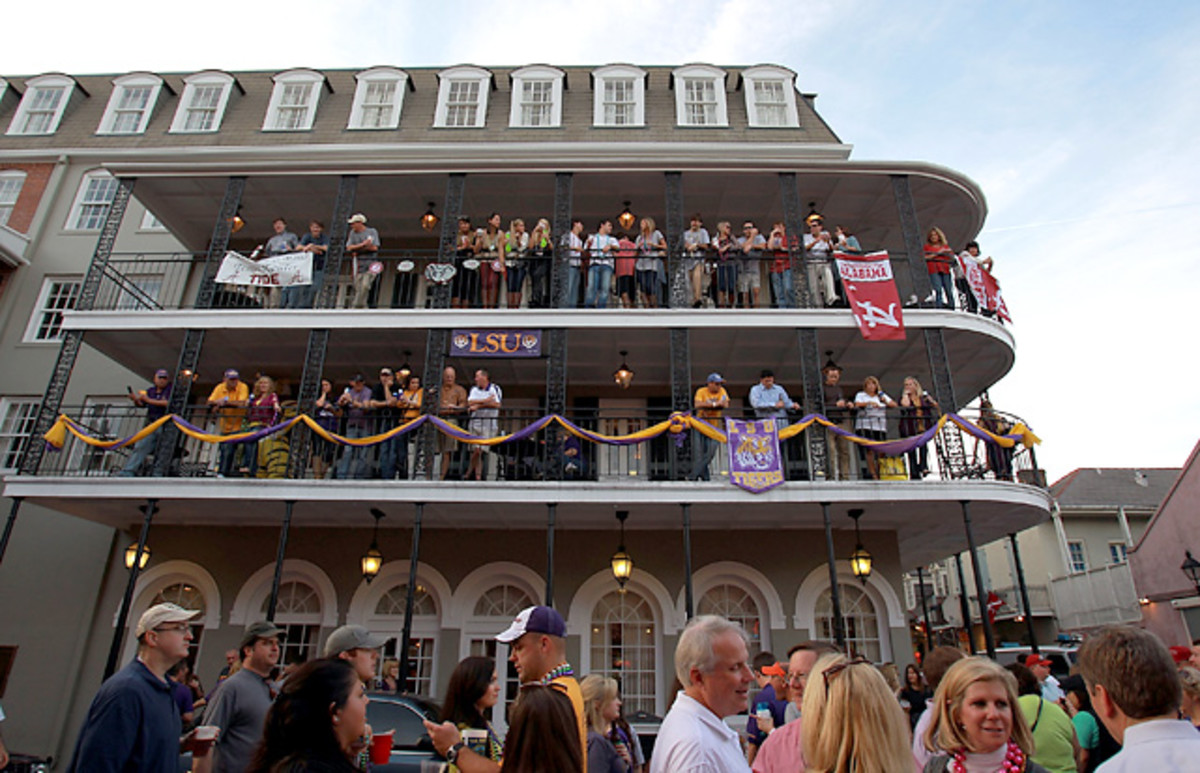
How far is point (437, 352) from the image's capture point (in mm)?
12523

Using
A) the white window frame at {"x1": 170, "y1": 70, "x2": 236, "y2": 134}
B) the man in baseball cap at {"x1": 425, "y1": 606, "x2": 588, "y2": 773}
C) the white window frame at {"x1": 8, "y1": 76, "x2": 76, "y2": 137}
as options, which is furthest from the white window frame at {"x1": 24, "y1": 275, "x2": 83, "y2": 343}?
the man in baseball cap at {"x1": 425, "y1": 606, "x2": 588, "y2": 773}

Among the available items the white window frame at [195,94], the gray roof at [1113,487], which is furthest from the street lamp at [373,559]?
the gray roof at [1113,487]

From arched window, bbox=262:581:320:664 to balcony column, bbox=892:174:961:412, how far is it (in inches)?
504

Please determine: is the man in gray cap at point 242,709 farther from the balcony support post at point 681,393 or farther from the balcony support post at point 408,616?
the balcony support post at point 681,393

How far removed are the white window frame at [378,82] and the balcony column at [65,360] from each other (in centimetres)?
559

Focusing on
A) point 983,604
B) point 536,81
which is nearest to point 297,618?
point 983,604

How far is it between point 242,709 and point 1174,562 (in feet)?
78.4

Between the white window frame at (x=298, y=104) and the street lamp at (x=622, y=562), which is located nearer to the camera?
the street lamp at (x=622, y=562)

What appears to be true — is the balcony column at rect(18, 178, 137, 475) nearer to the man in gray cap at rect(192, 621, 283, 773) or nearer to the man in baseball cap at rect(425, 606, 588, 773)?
the man in gray cap at rect(192, 621, 283, 773)

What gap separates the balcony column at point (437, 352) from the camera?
11.7 metres

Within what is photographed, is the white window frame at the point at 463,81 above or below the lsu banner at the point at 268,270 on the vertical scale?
above

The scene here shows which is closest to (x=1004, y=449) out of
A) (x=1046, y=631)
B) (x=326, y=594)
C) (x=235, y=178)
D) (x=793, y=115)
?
(x=793, y=115)

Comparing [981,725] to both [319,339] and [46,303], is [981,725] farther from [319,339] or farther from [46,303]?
[46,303]

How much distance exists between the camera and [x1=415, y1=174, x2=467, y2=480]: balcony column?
1175 cm
